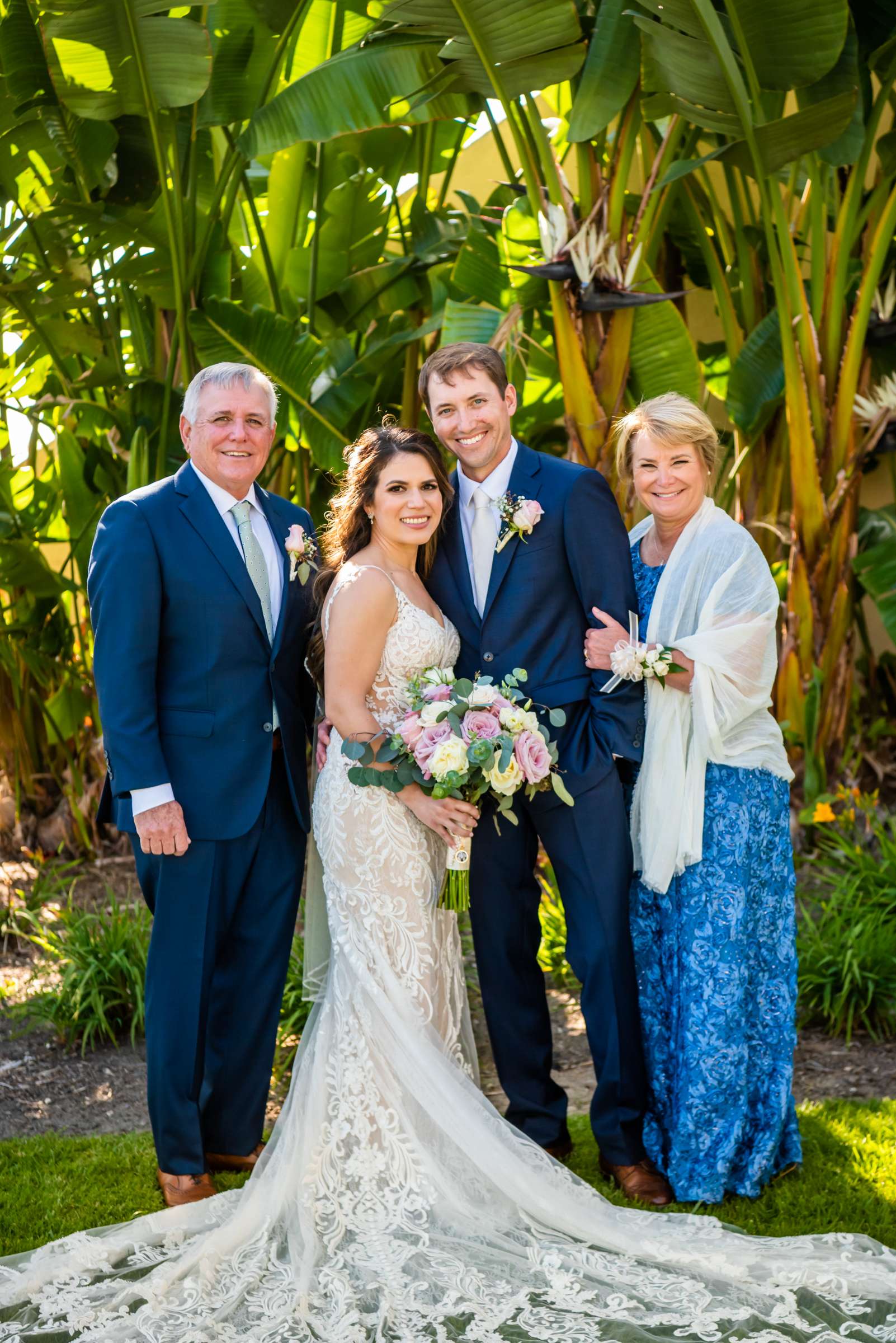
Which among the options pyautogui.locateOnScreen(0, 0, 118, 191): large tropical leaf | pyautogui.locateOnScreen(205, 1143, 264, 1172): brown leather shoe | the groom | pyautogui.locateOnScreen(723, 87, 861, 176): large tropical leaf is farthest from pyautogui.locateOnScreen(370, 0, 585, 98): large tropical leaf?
pyautogui.locateOnScreen(205, 1143, 264, 1172): brown leather shoe

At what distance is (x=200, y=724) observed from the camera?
3340 millimetres

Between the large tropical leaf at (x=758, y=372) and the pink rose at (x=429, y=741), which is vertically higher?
the large tropical leaf at (x=758, y=372)

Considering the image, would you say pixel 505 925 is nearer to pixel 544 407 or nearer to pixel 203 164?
pixel 544 407

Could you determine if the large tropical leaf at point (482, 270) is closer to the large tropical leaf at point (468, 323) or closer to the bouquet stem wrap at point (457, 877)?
the large tropical leaf at point (468, 323)

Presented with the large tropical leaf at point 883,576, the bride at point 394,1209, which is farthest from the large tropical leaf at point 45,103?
the large tropical leaf at point 883,576

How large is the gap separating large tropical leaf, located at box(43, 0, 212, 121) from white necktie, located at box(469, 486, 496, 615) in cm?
223

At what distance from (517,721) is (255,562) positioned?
940mm

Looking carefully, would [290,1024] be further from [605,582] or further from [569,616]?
[605,582]

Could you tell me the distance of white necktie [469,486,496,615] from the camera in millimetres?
3443

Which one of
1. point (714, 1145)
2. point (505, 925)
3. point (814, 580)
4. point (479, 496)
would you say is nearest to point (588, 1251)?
point (714, 1145)

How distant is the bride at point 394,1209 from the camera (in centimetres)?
267

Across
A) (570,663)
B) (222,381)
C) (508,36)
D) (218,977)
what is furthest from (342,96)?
(218,977)

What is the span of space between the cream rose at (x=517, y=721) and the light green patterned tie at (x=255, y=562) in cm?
75

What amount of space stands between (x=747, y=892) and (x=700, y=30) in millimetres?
2920
